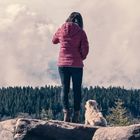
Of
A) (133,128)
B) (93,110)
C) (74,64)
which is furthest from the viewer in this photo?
(93,110)

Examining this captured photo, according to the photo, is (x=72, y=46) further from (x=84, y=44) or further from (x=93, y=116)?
(x=93, y=116)

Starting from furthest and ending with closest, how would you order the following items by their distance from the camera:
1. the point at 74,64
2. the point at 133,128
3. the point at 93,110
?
the point at 93,110 → the point at 74,64 → the point at 133,128

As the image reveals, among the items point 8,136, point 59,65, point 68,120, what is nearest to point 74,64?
point 59,65

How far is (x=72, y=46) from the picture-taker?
1898 cm

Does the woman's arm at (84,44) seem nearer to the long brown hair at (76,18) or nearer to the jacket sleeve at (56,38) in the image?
the long brown hair at (76,18)

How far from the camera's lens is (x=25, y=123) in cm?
1766

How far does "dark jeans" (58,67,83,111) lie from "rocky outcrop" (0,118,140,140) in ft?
4.59

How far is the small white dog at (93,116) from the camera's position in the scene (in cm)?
2020

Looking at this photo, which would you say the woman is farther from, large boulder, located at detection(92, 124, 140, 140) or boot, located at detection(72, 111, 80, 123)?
large boulder, located at detection(92, 124, 140, 140)

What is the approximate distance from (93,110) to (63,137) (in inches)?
173

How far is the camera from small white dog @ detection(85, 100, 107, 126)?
20200 millimetres

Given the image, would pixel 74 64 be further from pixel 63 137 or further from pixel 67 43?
pixel 63 137

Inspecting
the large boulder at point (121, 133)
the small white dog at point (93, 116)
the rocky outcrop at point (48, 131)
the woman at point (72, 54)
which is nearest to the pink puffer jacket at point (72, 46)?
the woman at point (72, 54)

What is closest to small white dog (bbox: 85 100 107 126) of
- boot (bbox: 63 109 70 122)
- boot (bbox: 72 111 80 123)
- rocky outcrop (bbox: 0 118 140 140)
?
boot (bbox: 72 111 80 123)
